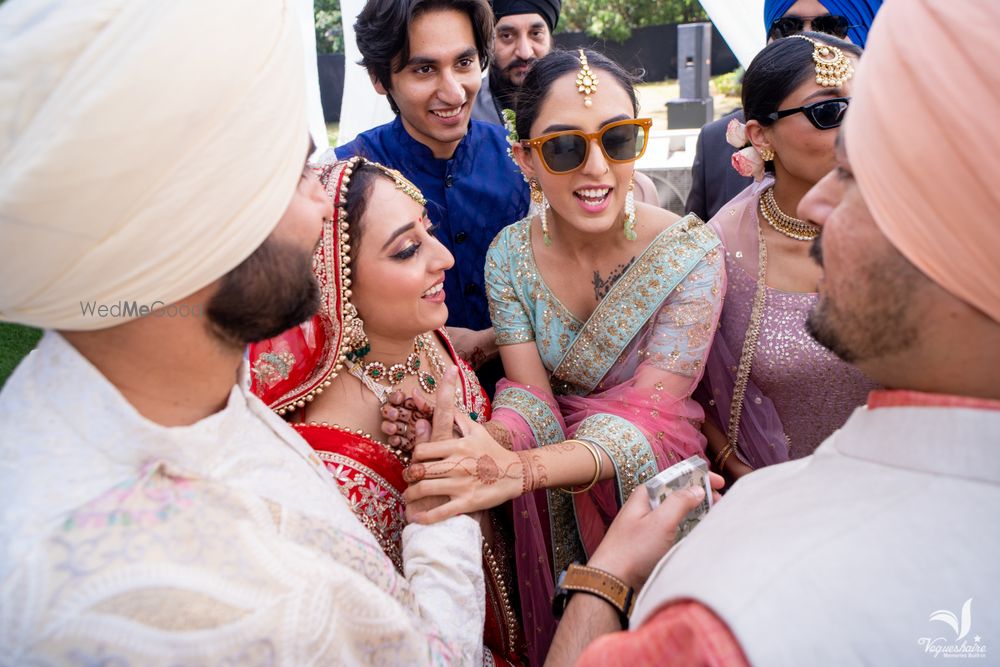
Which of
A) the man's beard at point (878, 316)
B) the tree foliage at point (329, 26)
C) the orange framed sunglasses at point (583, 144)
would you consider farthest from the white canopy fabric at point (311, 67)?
the tree foliage at point (329, 26)

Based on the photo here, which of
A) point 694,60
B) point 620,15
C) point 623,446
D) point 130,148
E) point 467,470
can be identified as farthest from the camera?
point 620,15

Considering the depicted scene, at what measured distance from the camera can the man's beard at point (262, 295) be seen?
1.24 m

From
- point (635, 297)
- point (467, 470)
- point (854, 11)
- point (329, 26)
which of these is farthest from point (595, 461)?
point (329, 26)

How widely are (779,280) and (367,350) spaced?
144cm

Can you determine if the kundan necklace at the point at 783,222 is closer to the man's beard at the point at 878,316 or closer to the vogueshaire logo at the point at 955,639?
the man's beard at the point at 878,316

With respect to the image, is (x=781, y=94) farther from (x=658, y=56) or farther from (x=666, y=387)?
(x=658, y=56)

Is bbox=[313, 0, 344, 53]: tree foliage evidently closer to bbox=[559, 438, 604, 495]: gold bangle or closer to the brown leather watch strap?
bbox=[559, 438, 604, 495]: gold bangle

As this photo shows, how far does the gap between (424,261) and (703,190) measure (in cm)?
240

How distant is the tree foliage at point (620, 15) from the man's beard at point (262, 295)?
2114 centimetres

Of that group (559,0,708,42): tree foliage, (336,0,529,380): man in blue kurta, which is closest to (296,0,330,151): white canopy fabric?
(336,0,529,380): man in blue kurta

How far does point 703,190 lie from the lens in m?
3.96

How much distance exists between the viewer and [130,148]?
102 centimetres

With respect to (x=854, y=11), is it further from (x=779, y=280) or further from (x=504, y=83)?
(x=779, y=280)

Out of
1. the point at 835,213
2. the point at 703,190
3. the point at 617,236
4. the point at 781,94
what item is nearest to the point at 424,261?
the point at 617,236
